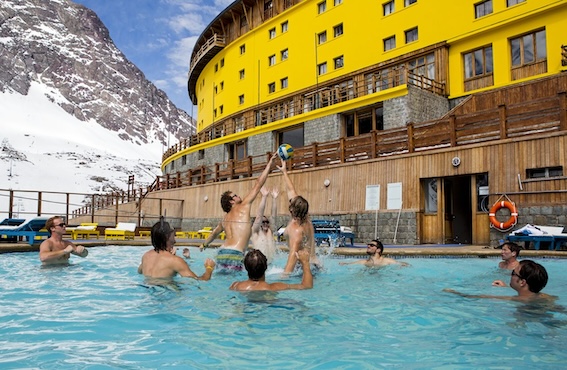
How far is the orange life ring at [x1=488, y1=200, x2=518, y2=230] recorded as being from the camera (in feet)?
34.2

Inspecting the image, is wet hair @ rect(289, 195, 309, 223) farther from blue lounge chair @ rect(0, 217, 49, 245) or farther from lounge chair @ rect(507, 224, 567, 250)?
blue lounge chair @ rect(0, 217, 49, 245)

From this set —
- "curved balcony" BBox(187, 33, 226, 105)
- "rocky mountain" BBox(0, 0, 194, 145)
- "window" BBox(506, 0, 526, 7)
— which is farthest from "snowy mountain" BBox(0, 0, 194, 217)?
"window" BBox(506, 0, 526, 7)

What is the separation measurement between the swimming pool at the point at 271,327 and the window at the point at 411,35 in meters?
16.0

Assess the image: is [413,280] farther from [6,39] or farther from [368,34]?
[6,39]

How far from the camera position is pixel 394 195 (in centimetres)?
1316

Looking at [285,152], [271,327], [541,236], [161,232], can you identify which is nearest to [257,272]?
[271,327]

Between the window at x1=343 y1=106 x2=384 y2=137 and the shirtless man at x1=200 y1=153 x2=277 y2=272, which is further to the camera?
the window at x1=343 y1=106 x2=384 y2=137

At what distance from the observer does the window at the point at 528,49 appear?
16297mm

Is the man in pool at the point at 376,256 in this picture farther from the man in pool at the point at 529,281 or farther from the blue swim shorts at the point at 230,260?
the man in pool at the point at 529,281

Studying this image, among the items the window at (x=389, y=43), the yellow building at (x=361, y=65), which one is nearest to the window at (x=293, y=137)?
the yellow building at (x=361, y=65)

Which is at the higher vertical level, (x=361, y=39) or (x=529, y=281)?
(x=361, y=39)

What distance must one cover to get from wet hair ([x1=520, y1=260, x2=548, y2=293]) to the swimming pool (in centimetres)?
27

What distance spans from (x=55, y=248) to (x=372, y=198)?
909cm

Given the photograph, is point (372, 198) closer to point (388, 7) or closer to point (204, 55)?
point (388, 7)
